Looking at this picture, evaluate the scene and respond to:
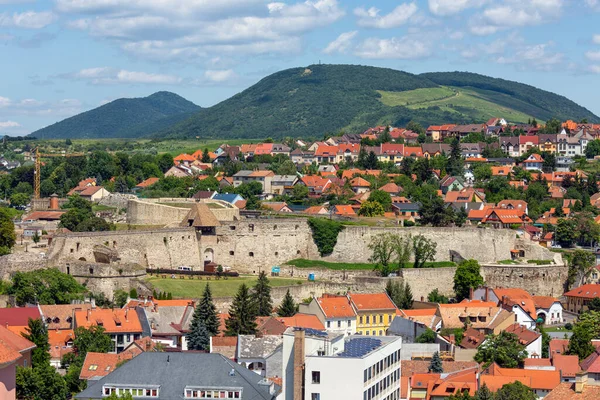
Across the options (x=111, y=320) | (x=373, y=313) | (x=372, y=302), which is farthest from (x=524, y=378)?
(x=111, y=320)

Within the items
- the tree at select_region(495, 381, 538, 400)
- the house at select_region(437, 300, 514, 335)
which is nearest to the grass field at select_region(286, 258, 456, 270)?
the house at select_region(437, 300, 514, 335)

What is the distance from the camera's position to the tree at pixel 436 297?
65.6 meters

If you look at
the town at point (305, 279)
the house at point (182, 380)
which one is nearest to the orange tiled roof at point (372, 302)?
the town at point (305, 279)

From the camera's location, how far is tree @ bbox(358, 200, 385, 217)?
79938mm

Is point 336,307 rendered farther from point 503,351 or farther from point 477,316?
point 503,351

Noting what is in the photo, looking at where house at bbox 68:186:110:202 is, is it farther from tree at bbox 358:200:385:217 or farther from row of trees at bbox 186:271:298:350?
row of trees at bbox 186:271:298:350

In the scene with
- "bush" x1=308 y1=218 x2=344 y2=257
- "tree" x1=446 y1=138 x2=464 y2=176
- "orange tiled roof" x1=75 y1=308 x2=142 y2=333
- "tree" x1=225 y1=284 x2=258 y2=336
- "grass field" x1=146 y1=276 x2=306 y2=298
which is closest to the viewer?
"orange tiled roof" x1=75 y1=308 x2=142 y2=333

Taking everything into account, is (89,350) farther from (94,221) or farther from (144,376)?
(94,221)

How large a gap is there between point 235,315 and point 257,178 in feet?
140

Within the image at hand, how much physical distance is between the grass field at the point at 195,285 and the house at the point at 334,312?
4681 mm

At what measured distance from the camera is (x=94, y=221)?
223 ft

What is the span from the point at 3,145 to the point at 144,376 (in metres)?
124

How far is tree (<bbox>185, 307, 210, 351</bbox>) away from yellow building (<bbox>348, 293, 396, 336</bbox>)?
8.57m

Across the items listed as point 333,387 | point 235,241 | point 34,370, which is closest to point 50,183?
point 235,241
